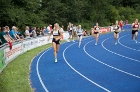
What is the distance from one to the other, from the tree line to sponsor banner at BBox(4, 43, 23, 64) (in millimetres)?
10268

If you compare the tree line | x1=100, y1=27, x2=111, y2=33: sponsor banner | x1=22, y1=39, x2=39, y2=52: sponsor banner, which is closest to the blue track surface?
x1=22, y1=39, x2=39, y2=52: sponsor banner

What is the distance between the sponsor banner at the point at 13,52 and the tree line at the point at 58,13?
10268 mm

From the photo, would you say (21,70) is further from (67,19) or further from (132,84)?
(67,19)

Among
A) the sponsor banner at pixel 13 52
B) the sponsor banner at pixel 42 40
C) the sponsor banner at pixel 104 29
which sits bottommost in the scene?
the sponsor banner at pixel 104 29

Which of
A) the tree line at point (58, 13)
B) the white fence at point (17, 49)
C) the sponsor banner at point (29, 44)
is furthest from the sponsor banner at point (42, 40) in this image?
the tree line at point (58, 13)

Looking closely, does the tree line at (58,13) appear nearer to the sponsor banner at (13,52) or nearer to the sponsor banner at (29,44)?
the sponsor banner at (29,44)

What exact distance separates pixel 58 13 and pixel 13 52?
2209cm

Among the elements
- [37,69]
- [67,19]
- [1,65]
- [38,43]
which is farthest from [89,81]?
[67,19]

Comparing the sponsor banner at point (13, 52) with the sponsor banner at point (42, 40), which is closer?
the sponsor banner at point (13, 52)

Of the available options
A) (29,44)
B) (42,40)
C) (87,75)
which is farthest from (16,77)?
(42,40)

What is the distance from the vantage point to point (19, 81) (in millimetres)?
9070

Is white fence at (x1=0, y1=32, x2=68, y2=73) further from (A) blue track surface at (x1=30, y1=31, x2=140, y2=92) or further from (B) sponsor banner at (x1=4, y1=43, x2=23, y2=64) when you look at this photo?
(A) blue track surface at (x1=30, y1=31, x2=140, y2=92)

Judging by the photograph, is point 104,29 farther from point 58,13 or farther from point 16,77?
point 16,77

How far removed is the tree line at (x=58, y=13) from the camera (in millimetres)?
25875
